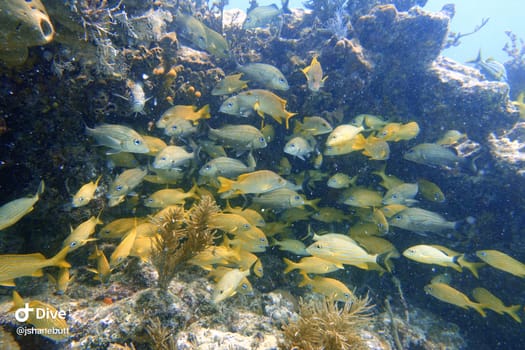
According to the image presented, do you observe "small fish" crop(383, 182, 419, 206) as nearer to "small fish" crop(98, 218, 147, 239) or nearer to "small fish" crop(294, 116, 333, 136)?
"small fish" crop(294, 116, 333, 136)

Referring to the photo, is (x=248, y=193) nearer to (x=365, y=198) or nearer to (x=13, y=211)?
(x=365, y=198)

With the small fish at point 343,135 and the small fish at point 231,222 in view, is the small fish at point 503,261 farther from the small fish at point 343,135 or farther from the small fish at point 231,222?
the small fish at point 231,222

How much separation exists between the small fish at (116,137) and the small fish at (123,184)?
1.13 feet

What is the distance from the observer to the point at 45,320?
8.66 ft

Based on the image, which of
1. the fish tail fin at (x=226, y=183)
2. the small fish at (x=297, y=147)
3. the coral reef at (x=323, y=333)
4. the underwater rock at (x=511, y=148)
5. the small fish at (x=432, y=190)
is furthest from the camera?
the underwater rock at (x=511, y=148)

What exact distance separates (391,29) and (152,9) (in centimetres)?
517

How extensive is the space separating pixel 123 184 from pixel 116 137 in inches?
25.2

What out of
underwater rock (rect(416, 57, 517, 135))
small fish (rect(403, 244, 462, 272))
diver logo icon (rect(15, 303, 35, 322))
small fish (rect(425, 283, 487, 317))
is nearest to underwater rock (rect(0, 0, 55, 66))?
diver logo icon (rect(15, 303, 35, 322))

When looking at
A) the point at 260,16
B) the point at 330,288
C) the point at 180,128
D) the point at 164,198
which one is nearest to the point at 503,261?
the point at 330,288

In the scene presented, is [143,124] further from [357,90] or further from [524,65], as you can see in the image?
[524,65]

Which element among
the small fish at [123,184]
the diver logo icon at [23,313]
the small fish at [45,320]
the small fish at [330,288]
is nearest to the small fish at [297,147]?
the small fish at [330,288]

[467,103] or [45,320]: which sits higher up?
[467,103]

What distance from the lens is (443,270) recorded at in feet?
21.9

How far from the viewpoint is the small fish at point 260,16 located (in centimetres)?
766
